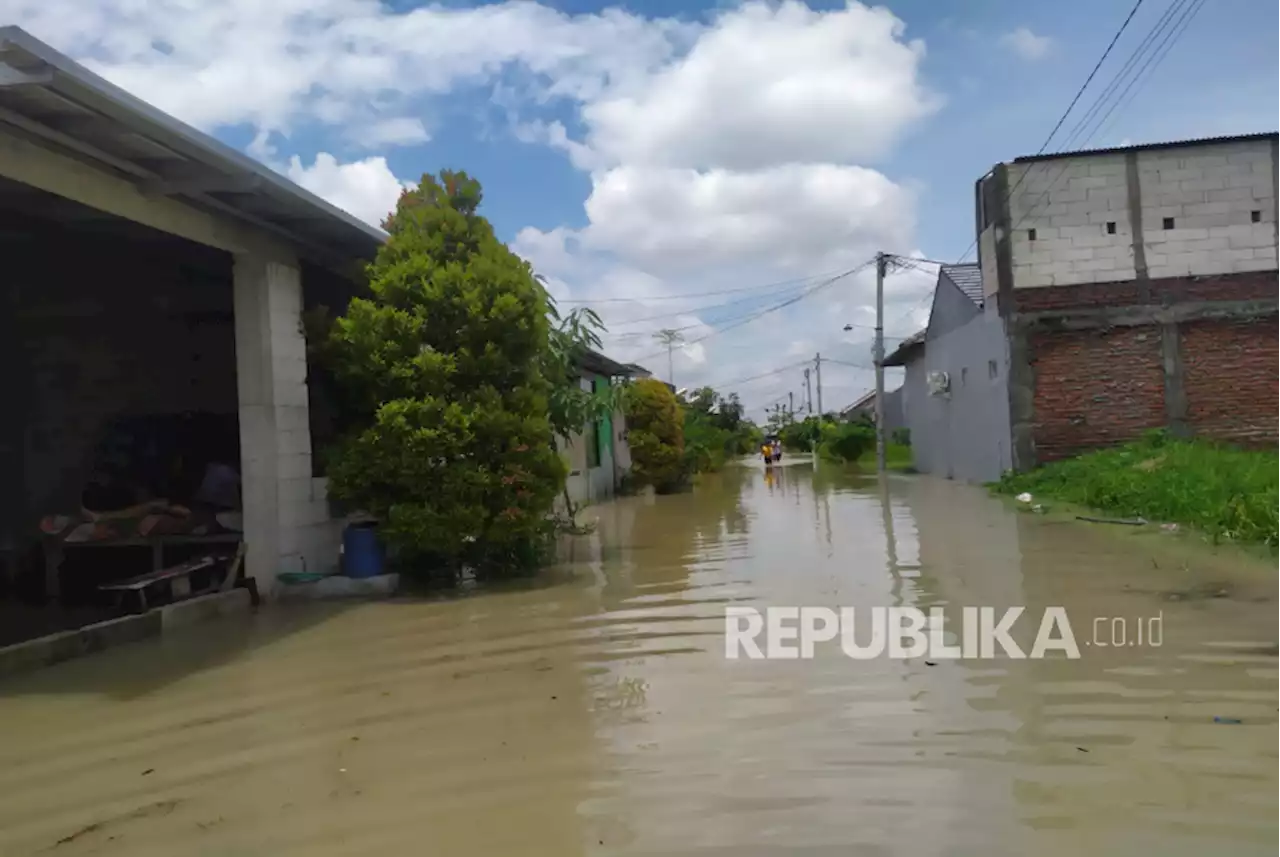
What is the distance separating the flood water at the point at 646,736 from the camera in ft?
12.5

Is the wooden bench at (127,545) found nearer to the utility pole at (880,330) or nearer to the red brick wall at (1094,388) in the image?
the red brick wall at (1094,388)

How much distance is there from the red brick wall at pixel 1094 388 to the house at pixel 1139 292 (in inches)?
0.8

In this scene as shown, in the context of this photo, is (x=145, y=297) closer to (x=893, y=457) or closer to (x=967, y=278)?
(x=967, y=278)

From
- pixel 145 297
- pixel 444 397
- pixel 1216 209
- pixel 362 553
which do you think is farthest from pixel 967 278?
pixel 145 297

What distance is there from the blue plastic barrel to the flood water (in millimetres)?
830

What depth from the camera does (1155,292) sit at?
18125mm

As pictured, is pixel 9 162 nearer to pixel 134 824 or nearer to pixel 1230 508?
pixel 134 824

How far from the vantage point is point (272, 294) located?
9312 millimetres

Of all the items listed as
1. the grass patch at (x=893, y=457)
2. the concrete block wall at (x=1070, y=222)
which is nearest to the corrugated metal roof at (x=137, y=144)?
the concrete block wall at (x=1070, y=222)

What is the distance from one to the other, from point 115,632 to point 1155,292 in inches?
683

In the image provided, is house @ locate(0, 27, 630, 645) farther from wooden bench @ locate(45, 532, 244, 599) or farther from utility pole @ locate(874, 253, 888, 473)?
utility pole @ locate(874, 253, 888, 473)

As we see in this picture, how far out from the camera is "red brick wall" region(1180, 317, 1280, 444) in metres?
17.8

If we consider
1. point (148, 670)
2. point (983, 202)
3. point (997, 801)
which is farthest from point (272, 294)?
point (983, 202)

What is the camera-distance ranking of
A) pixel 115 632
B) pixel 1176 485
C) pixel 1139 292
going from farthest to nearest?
1. pixel 1139 292
2. pixel 1176 485
3. pixel 115 632
